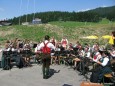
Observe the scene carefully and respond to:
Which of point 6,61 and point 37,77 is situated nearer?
point 37,77

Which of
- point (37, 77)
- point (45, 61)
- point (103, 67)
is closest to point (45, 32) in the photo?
point (37, 77)

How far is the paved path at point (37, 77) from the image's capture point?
15602 mm

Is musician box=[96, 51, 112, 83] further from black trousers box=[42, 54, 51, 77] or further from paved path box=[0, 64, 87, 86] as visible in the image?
black trousers box=[42, 54, 51, 77]

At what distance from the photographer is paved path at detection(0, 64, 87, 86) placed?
1560 centimetres

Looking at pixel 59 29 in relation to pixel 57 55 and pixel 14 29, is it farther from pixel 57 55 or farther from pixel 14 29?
pixel 57 55

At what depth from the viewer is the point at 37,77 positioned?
1697cm

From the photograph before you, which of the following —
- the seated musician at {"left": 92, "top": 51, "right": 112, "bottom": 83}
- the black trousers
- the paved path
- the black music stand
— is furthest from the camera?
the black music stand

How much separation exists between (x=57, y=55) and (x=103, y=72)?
23.1ft

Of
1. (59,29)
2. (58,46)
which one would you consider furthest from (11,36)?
(58,46)

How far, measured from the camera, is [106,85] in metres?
13.5

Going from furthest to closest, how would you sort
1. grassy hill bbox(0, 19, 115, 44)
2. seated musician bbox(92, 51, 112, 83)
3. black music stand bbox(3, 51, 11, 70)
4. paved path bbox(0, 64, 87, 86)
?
1. grassy hill bbox(0, 19, 115, 44)
2. black music stand bbox(3, 51, 11, 70)
3. paved path bbox(0, 64, 87, 86)
4. seated musician bbox(92, 51, 112, 83)

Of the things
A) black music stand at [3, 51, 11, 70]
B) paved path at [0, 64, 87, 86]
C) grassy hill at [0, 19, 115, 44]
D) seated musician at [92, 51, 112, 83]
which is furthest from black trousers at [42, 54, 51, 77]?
grassy hill at [0, 19, 115, 44]

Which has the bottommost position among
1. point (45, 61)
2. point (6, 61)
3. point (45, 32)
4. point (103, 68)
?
point (6, 61)

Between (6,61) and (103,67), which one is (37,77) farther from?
(103,67)
